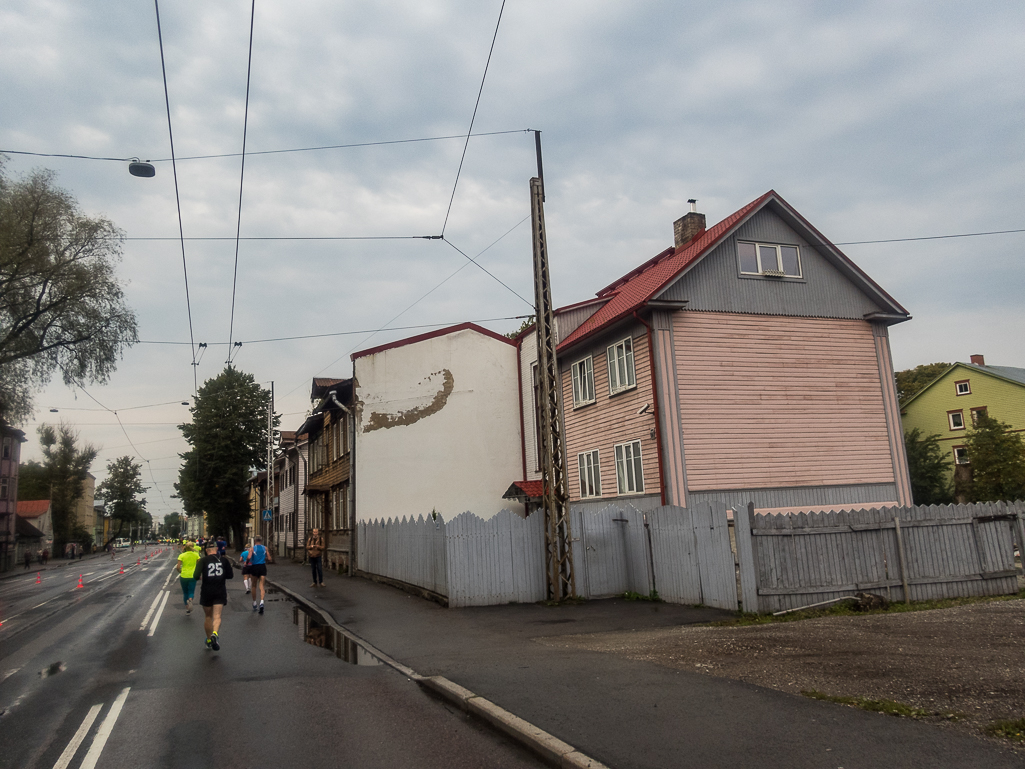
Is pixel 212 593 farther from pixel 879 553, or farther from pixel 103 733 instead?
pixel 879 553

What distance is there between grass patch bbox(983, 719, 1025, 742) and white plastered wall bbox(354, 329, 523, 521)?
2094 centimetres

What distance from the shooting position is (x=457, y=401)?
26.9m

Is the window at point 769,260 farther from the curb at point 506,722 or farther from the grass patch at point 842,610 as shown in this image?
the curb at point 506,722

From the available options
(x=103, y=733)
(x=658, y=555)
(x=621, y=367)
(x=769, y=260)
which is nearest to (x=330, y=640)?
(x=103, y=733)

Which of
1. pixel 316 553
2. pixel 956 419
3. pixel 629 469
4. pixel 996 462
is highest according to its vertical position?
pixel 956 419

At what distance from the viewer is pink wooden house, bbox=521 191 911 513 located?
19297 mm

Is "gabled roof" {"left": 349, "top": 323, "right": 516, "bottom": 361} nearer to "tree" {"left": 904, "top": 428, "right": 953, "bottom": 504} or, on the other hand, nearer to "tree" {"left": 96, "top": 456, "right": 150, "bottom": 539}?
"tree" {"left": 904, "top": 428, "right": 953, "bottom": 504}

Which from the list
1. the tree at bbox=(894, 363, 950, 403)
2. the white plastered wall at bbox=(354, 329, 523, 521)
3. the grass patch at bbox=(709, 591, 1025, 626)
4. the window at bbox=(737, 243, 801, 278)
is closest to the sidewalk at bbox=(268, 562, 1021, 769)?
the grass patch at bbox=(709, 591, 1025, 626)

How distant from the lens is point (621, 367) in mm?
21234

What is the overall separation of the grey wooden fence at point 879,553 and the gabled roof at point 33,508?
83.6 m

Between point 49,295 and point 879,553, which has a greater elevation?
point 49,295

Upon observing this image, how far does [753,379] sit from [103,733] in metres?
17.0

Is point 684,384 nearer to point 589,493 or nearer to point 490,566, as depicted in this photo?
point 589,493

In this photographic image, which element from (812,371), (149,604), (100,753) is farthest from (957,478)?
(100,753)
